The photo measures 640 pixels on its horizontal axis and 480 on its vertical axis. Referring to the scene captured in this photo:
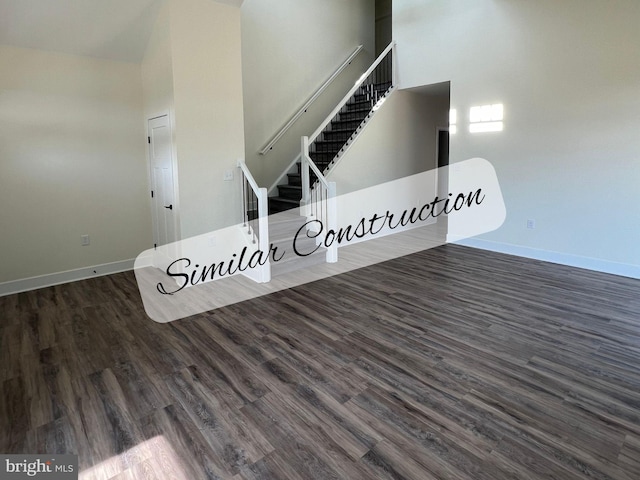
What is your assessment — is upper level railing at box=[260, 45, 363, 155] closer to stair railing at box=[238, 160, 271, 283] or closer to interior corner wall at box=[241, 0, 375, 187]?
interior corner wall at box=[241, 0, 375, 187]

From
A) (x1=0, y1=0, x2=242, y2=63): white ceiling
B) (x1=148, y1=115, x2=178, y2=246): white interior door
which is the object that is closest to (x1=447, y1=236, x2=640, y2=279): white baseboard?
(x1=148, y1=115, x2=178, y2=246): white interior door

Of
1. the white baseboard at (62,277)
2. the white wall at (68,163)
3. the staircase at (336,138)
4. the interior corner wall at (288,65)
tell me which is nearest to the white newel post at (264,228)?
the staircase at (336,138)

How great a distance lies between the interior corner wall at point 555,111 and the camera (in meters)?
4.66

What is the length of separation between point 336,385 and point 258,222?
102 inches

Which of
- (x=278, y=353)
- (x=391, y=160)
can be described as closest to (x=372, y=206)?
(x=391, y=160)

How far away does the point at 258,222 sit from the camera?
475 cm

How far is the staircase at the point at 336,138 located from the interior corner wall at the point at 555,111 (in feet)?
4.37

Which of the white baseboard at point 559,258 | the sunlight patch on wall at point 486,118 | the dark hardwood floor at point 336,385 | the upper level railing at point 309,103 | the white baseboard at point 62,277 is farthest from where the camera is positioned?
the upper level railing at point 309,103

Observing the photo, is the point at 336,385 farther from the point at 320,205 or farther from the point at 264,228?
the point at 320,205

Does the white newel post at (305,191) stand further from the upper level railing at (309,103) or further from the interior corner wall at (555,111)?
the interior corner wall at (555,111)

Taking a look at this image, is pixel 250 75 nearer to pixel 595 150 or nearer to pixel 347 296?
pixel 347 296

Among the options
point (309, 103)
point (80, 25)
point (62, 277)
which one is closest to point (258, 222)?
point (62, 277)

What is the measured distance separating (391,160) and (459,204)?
1.51 meters

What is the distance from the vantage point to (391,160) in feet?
23.6
